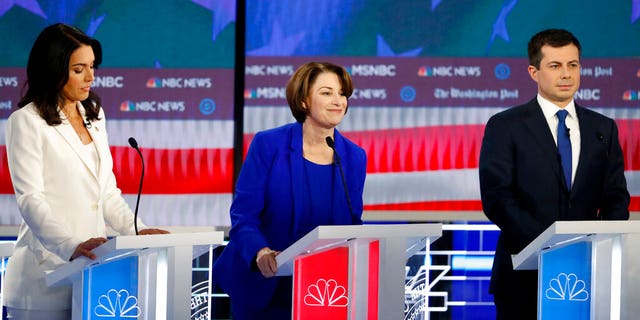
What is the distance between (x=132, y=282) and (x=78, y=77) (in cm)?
73

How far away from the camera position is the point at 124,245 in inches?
117

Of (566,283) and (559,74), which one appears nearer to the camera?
(566,283)

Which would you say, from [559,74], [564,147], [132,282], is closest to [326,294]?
[132,282]

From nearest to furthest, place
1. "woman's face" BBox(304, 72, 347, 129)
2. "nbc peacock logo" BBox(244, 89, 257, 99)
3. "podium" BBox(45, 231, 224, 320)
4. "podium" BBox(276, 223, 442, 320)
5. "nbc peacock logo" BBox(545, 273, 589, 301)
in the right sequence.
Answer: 1. "podium" BBox(45, 231, 224, 320)
2. "podium" BBox(276, 223, 442, 320)
3. "nbc peacock logo" BBox(545, 273, 589, 301)
4. "woman's face" BBox(304, 72, 347, 129)
5. "nbc peacock logo" BBox(244, 89, 257, 99)

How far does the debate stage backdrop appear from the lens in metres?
6.49

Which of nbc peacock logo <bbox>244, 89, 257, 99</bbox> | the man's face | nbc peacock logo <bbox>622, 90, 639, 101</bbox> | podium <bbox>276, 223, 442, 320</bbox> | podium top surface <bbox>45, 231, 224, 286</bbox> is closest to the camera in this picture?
podium top surface <bbox>45, 231, 224, 286</bbox>

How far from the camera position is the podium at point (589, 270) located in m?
3.30

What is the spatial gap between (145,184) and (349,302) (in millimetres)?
3536

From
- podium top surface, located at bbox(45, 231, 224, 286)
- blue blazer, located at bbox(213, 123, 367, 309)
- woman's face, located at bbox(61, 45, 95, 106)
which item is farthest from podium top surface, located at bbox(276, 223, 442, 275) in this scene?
woman's face, located at bbox(61, 45, 95, 106)

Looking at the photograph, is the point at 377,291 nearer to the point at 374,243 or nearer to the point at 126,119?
the point at 374,243

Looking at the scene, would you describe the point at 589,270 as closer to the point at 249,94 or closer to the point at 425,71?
the point at 425,71

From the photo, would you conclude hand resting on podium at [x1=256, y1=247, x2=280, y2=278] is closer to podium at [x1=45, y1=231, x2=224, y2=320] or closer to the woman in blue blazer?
the woman in blue blazer

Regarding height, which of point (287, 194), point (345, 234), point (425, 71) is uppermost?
point (425, 71)

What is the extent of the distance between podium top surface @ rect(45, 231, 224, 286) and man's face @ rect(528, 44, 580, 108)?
5.50ft
